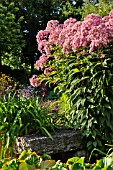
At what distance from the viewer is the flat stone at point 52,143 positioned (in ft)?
12.9

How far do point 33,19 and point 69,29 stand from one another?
31.5 ft

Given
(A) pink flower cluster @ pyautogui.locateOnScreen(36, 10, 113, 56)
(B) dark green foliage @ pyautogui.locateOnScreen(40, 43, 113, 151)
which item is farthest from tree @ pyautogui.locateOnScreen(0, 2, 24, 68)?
(B) dark green foliage @ pyautogui.locateOnScreen(40, 43, 113, 151)

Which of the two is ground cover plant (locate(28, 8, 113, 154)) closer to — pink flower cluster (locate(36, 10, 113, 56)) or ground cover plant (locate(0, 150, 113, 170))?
pink flower cluster (locate(36, 10, 113, 56))

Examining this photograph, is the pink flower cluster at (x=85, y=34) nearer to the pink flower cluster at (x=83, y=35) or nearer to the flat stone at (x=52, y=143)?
the pink flower cluster at (x=83, y=35)

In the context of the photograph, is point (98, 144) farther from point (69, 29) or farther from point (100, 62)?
point (69, 29)

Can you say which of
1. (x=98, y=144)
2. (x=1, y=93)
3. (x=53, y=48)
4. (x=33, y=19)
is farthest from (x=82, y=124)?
(x=33, y=19)

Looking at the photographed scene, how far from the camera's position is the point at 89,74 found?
13.5 feet

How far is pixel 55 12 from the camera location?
14227 mm

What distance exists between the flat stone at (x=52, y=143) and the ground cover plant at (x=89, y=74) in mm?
127

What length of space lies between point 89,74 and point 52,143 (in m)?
0.88

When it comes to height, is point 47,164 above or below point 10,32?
below

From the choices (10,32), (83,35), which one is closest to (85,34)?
(83,35)

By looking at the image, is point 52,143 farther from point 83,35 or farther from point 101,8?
point 101,8

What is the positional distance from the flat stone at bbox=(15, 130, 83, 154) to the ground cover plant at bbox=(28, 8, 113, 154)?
0.13 metres
